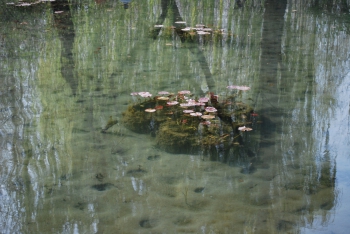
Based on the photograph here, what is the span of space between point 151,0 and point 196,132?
675 cm

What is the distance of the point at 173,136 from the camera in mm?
3549

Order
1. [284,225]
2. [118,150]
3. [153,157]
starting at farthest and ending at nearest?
[118,150] → [153,157] → [284,225]

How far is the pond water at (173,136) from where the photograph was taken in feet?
8.93

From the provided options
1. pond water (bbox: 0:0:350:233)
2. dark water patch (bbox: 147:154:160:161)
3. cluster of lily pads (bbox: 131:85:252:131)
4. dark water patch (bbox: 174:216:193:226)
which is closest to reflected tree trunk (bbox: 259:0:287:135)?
pond water (bbox: 0:0:350:233)

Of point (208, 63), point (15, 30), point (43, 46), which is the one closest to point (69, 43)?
point (43, 46)

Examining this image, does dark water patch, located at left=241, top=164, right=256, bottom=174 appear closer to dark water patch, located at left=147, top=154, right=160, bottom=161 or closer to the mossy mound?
the mossy mound

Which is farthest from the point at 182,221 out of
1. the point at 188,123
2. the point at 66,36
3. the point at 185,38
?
the point at 66,36

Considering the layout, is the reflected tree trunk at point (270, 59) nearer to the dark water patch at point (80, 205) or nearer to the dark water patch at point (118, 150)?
the dark water patch at point (118, 150)

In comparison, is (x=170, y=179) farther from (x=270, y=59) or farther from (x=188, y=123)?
(x=270, y=59)

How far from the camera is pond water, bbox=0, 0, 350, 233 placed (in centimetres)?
272

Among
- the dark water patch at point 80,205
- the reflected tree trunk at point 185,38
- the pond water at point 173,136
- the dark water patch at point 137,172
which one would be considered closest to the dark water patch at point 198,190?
the pond water at point 173,136

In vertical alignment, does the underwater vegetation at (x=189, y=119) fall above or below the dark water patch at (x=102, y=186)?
above

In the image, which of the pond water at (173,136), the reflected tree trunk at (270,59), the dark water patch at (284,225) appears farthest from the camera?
the reflected tree trunk at (270,59)

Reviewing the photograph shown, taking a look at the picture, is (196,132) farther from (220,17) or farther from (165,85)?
(220,17)
